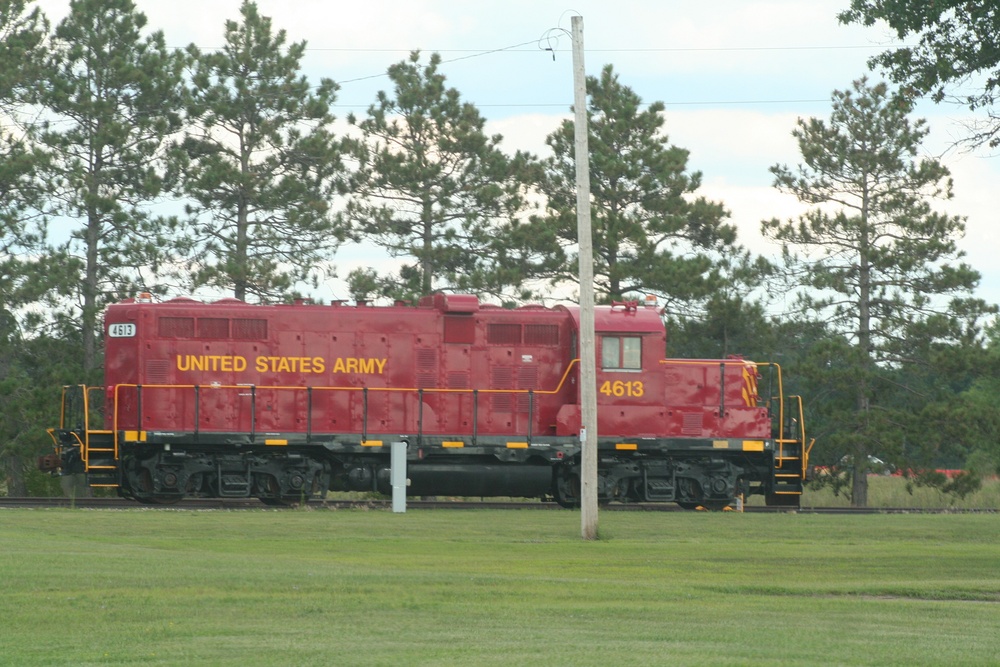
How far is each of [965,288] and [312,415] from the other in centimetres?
2026

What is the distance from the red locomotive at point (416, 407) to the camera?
1017 inches

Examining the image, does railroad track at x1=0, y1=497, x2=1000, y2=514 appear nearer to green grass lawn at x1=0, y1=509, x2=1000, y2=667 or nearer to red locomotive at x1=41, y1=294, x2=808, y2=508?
red locomotive at x1=41, y1=294, x2=808, y2=508

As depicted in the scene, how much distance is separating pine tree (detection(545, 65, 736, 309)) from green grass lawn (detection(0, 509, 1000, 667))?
1730cm

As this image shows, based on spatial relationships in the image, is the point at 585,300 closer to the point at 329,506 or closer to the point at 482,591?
the point at 482,591

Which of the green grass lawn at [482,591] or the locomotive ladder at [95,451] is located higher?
the locomotive ladder at [95,451]

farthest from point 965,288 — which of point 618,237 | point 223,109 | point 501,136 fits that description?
point 223,109

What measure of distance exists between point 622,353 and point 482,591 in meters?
13.9

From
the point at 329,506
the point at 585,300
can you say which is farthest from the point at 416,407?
the point at 585,300

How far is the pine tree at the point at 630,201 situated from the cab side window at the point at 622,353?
1191cm

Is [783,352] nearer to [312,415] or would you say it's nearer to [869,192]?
[869,192]

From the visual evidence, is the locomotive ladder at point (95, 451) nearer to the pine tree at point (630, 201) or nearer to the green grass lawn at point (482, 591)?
the green grass lawn at point (482, 591)

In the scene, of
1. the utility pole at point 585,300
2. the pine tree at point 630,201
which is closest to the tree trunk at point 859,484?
the pine tree at point 630,201

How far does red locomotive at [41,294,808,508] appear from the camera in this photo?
25.8m

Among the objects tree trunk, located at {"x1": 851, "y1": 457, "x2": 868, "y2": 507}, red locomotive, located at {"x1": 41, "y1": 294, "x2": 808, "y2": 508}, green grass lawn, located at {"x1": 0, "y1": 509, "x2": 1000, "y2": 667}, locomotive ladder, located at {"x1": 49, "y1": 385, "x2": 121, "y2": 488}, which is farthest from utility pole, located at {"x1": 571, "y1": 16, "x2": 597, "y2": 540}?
tree trunk, located at {"x1": 851, "y1": 457, "x2": 868, "y2": 507}
